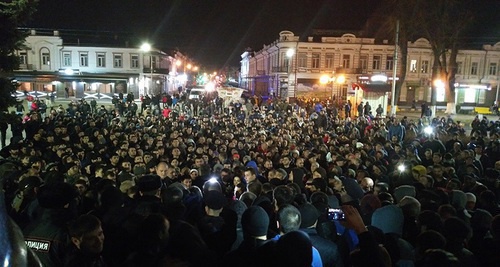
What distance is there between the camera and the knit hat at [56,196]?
13.7 ft

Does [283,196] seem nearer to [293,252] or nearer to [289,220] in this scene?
[289,220]

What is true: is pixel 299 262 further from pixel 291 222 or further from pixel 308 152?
pixel 308 152

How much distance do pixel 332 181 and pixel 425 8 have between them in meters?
33.7

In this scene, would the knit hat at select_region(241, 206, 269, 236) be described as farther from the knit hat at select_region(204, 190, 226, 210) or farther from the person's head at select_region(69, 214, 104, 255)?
the person's head at select_region(69, 214, 104, 255)

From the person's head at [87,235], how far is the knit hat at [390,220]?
3095mm

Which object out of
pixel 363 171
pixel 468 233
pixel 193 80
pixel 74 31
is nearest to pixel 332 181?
pixel 363 171

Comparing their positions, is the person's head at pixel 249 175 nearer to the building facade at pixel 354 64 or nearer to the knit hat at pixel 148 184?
the knit hat at pixel 148 184

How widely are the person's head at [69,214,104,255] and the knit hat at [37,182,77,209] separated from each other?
63 centimetres

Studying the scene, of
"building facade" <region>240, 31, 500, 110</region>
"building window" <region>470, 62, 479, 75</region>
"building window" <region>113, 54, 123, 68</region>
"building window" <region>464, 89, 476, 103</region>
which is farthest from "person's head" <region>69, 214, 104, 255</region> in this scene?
"building window" <region>470, 62, 479, 75</region>

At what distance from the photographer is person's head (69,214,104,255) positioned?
3.55 meters

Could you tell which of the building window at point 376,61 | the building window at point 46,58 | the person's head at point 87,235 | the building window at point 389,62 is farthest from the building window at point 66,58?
the person's head at point 87,235

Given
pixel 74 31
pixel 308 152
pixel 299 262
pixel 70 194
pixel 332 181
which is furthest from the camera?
pixel 74 31

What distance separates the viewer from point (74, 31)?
6606cm

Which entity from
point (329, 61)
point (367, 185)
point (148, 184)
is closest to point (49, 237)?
point (148, 184)
